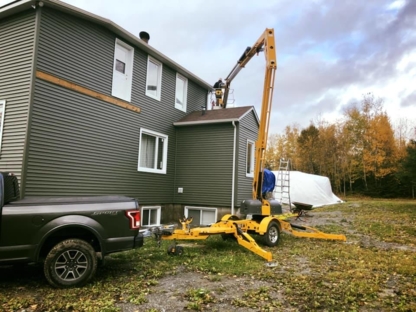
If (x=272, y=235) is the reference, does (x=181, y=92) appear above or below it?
above

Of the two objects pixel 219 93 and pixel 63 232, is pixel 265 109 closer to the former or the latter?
pixel 63 232

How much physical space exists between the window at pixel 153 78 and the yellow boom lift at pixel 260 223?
4536 mm

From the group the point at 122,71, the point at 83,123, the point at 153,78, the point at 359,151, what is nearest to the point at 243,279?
the point at 83,123

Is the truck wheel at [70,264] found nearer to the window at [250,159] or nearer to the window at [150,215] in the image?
the window at [150,215]

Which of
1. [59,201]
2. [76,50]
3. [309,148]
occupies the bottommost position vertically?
[59,201]

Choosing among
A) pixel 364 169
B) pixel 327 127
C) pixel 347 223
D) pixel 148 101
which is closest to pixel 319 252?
pixel 347 223

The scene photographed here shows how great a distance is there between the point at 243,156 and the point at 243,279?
28.6 feet

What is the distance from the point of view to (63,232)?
5.47m

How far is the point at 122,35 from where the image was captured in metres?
11.8

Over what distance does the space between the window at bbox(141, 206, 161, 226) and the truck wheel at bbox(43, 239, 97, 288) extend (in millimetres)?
7697

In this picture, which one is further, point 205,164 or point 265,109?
point 205,164

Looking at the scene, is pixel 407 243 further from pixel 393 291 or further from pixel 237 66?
pixel 237 66

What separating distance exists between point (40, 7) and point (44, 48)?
1152 mm

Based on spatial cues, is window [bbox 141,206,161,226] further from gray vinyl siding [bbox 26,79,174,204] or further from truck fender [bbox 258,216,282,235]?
truck fender [bbox 258,216,282,235]
